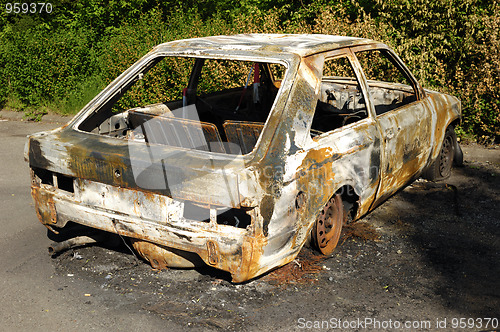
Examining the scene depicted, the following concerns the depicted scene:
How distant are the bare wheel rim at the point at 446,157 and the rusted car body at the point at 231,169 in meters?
1.46

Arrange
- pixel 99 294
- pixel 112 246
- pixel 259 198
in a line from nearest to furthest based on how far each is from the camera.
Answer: pixel 259 198, pixel 99 294, pixel 112 246

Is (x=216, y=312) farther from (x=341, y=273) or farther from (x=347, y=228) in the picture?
(x=347, y=228)

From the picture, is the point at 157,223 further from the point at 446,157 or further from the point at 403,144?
the point at 446,157

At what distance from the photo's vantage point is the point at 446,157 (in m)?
6.77

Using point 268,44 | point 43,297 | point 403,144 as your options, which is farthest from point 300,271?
point 43,297

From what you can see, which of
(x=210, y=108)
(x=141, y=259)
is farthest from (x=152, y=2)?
(x=141, y=259)

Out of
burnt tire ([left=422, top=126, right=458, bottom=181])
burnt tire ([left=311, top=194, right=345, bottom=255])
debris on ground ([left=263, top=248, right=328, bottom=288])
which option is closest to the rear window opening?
burnt tire ([left=311, top=194, right=345, bottom=255])

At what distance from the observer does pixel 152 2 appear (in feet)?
52.1

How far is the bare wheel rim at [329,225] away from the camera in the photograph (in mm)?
4547

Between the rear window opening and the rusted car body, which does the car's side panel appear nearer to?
the rusted car body

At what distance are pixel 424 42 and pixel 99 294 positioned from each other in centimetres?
670

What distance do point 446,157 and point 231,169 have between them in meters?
3.99

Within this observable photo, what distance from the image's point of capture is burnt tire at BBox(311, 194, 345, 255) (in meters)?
4.54

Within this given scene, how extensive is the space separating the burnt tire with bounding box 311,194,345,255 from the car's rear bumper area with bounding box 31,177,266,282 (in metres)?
0.81
